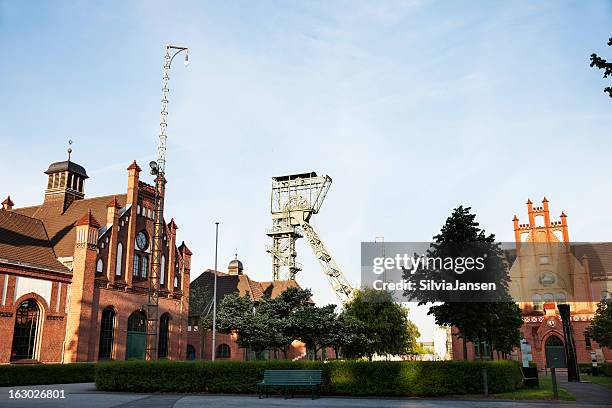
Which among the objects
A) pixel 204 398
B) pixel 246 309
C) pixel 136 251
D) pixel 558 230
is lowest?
pixel 204 398

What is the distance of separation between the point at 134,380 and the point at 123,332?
61.2ft

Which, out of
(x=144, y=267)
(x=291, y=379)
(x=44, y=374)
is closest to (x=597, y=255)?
(x=144, y=267)

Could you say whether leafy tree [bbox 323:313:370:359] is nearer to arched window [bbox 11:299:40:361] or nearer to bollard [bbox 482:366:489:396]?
bollard [bbox 482:366:489:396]

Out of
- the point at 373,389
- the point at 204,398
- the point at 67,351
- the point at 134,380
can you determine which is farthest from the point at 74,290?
the point at 373,389

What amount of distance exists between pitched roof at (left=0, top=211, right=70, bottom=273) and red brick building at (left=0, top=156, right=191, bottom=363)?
0.10 m

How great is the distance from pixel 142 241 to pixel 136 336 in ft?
25.8

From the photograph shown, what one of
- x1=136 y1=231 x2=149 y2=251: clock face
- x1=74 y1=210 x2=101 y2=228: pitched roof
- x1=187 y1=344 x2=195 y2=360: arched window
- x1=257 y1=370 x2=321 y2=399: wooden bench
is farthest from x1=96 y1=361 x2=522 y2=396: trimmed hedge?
x1=187 y1=344 x2=195 y2=360: arched window

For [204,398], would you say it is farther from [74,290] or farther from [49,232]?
[49,232]

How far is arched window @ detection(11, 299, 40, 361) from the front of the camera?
111 feet

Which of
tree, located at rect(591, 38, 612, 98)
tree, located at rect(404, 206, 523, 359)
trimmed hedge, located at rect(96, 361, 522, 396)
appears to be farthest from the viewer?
tree, located at rect(404, 206, 523, 359)

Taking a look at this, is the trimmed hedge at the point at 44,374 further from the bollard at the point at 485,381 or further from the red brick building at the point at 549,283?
the red brick building at the point at 549,283

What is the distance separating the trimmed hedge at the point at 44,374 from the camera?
2772 centimetres

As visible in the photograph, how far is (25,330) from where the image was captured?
1367 inches

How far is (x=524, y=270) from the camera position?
59844mm
